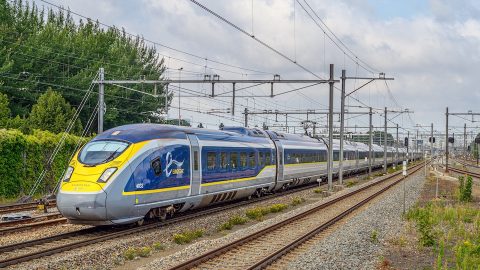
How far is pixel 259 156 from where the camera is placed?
2939 cm

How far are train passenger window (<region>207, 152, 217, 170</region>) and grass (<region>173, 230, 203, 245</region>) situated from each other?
5.05 metres

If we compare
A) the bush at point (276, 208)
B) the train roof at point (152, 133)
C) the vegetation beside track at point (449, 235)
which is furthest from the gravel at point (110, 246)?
the vegetation beside track at point (449, 235)

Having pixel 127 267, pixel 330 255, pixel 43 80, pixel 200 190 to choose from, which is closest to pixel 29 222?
pixel 200 190

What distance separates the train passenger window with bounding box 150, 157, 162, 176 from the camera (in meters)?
18.4

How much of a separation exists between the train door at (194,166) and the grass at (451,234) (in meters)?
8.09

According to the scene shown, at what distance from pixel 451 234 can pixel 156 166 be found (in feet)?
32.2

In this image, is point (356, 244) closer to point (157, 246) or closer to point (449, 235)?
point (449, 235)

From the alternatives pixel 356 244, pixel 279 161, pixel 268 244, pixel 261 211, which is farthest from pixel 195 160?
pixel 279 161

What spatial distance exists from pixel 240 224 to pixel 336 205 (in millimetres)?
8845

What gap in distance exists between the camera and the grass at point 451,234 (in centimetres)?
1423

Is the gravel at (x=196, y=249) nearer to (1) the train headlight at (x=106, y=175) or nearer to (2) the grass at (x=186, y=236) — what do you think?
(2) the grass at (x=186, y=236)

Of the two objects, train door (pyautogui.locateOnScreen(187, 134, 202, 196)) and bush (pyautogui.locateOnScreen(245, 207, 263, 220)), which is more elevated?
train door (pyautogui.locateOnScreen(187, 134, 202, 196))

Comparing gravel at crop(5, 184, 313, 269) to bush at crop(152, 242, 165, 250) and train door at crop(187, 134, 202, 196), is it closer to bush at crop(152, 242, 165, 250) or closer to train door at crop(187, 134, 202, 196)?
bush at crop(152, 242, 165, 250)

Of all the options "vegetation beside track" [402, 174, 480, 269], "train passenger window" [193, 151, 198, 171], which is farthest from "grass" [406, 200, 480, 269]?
→ "train passenger window" [193, 151, 198, 171]
